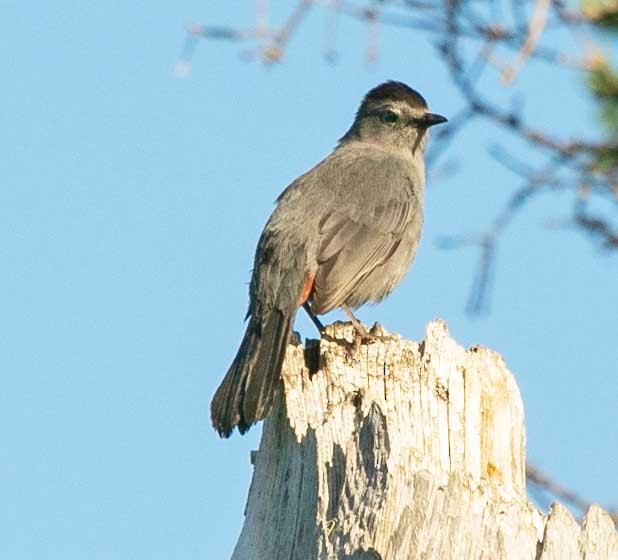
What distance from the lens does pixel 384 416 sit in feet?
11.3

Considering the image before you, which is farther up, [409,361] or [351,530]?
[409,361]

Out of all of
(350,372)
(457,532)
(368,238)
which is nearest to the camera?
(457,532)

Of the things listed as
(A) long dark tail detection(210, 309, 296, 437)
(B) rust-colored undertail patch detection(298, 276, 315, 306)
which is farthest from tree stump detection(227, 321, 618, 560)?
(B) rust-colored undertail patch detection(298, 276, 315, 306)

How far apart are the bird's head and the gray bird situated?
52 millimetres

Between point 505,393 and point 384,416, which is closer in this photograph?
point 384,416

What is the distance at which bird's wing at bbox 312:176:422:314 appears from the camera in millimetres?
5954

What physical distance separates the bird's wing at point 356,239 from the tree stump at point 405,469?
1615mm

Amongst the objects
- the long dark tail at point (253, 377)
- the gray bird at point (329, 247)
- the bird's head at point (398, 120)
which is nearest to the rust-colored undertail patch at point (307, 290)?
the gray bird at point (329, 247)

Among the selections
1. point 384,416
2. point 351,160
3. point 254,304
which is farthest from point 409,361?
point 351,160

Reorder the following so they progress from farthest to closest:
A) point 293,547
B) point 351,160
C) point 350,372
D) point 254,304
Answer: point 351,160
point 254,304
point 350,372
point 293,547

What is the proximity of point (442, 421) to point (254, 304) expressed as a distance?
229 centimetres

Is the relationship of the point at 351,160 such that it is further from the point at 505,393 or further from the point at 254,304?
the point at 505,393

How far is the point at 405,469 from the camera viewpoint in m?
3.37

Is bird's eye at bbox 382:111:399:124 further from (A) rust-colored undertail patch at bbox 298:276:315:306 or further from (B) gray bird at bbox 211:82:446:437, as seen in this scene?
(A) rust-colored undertail patch at bbox 298:276:315:306
